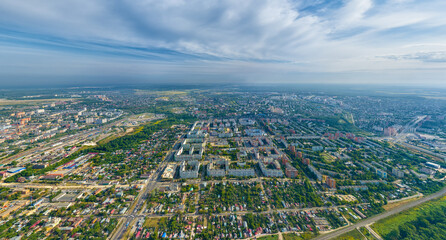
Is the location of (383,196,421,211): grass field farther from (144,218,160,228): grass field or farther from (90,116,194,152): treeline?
(90,116,194,152): treeline

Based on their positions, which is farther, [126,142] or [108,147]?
[126,142]

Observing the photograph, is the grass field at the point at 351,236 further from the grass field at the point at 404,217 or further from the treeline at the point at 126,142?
the treeline at the point at 126,142

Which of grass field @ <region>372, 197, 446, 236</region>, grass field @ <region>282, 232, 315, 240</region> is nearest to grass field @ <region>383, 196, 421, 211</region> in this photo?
grass field @ <region>372, 197, 446, 236</region>

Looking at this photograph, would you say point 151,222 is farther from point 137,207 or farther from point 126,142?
point 126,142

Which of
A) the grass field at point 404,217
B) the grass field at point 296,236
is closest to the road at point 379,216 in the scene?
the grass field at point 404,217

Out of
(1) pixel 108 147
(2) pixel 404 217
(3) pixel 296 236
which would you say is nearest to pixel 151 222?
(3) pixel 296 236

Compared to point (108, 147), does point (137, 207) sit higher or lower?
lower

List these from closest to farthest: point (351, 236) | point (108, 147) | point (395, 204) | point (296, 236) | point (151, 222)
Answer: point (296, 236)
point (351, 236)
point (151, 222)
point (395, 204)
point (108, 147)

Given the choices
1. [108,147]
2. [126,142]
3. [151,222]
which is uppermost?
[126,142]

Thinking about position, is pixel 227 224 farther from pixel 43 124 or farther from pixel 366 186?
pixel 43 124
